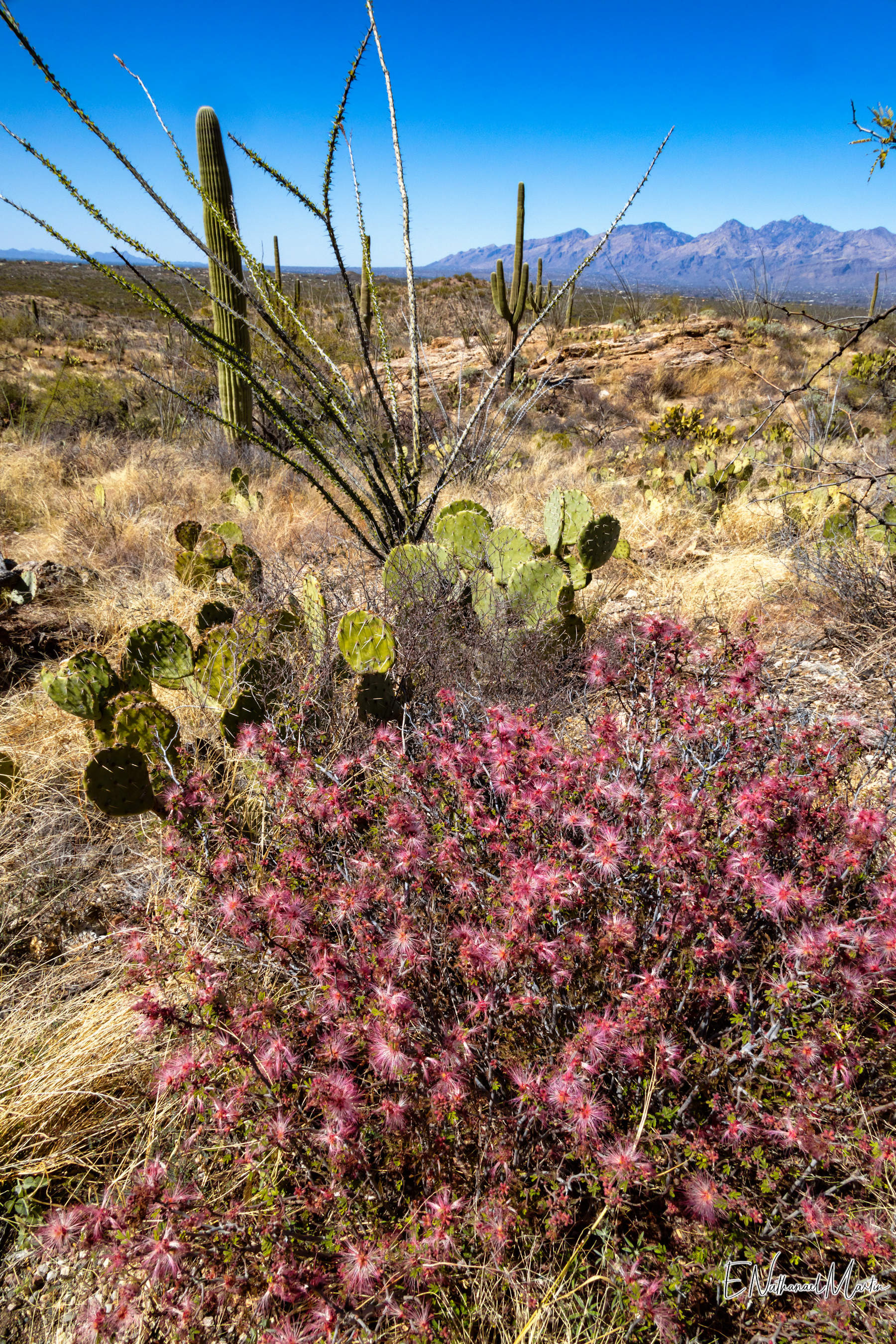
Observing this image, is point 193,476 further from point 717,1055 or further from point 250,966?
point 717,1055

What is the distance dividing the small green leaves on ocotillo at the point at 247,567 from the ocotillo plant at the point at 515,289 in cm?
1054

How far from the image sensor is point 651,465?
8.11 m

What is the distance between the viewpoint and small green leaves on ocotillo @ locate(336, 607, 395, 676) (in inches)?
102

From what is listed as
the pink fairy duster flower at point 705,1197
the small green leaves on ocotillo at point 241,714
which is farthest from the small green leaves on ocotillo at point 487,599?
the pink fairy duster flower at point 705,1197

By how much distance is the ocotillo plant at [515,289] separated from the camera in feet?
43.0

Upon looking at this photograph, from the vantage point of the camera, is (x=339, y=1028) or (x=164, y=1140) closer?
(x=339, y=1028)

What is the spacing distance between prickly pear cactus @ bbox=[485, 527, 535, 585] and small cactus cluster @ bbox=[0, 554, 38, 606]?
8.65 feet

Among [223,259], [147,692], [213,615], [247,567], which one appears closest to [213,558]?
[247,567]

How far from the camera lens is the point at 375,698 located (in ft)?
8.89

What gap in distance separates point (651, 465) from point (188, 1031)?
25.6 ft

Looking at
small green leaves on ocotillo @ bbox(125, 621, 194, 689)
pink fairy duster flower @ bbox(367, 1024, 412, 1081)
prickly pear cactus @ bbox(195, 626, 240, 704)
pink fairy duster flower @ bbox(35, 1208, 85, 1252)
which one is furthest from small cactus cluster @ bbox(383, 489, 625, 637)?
pink fairy duster flower @ bbox(35, 1208, 85, 1252)

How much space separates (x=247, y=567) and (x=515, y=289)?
12.0 metres

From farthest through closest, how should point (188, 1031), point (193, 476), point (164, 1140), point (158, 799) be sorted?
point (193, 476) < point (158, 799) < point (188, 1031) < point (164, 1140)


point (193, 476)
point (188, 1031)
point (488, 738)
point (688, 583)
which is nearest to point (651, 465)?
point (688, 583)
